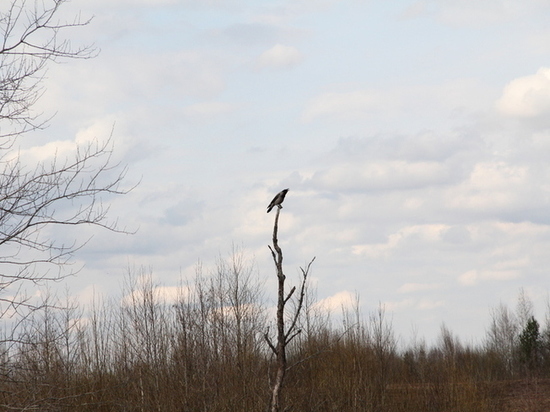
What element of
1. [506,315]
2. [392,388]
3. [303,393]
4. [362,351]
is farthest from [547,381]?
[506,315]

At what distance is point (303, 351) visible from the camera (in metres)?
18.3

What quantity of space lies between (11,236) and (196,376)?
8.49 metres

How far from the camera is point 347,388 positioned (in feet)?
53.3

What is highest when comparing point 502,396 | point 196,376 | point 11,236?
point 11,236

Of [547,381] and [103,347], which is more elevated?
[103,347]

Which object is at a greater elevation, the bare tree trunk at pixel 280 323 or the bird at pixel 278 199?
the bird at pixel 278 199

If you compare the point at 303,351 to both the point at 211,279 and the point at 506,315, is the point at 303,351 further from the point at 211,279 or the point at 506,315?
the point at 506,315

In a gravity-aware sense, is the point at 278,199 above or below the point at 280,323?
above

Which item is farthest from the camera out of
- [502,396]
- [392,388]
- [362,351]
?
[502,396]

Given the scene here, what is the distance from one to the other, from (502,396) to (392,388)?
4.63 metres

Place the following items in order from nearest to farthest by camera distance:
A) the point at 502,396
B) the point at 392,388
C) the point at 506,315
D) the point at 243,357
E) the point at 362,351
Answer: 1. the point at 243,357
2. the point at 362,351
3. the point at 392,388
4. the point at 502,396
5. the point at 506,315

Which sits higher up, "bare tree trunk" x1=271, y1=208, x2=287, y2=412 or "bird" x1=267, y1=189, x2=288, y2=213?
"bird" x1=267, y1=189, x2=288, y2=213

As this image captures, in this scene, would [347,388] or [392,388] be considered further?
[392,388]

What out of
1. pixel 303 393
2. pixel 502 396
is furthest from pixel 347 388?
pixel 502 396
